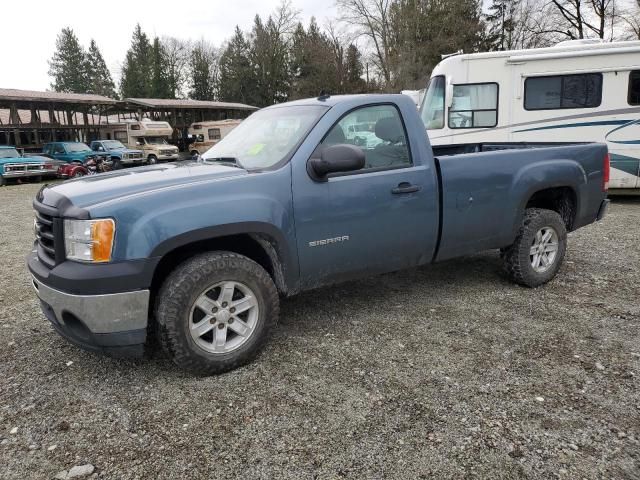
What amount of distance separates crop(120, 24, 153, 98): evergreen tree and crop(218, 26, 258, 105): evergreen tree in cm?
949

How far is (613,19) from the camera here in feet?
107

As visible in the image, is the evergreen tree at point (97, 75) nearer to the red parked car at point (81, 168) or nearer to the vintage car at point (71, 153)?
the vintage car at point (71, 153)

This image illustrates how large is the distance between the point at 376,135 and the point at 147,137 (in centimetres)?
2957

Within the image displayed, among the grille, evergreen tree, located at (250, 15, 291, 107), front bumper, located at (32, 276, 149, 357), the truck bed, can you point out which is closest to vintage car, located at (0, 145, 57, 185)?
the grille

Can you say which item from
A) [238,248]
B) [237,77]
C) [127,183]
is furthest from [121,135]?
[238,248]

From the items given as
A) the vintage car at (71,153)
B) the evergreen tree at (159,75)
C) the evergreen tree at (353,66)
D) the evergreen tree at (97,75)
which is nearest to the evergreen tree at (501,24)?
the evergreen tree at (353,66)

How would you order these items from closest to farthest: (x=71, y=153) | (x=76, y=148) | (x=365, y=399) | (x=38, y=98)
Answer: (x=365, y=399)
(x=71, y=153)
(x=76, y=148)
(x=38, y=98)

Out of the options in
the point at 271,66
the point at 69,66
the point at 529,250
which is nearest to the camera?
the point at 529,250

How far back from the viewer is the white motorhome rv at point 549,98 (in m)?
9.87

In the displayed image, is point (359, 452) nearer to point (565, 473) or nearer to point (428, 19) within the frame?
point (565, 473)

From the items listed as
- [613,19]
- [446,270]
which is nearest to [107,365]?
[446,270]

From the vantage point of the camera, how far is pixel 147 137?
30.7 m

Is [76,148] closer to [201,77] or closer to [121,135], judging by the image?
[121,135]

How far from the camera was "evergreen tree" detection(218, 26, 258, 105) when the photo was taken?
58.9 m
